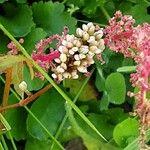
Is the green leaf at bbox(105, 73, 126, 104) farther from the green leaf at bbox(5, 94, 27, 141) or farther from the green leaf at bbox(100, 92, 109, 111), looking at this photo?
the green leaf at bbox(5, 94, 27, 141)

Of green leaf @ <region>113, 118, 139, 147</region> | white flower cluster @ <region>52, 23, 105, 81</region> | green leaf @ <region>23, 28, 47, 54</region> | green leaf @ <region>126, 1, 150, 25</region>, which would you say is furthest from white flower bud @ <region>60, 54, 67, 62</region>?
green leaf @ <region>126, 1, 150, 25</region>

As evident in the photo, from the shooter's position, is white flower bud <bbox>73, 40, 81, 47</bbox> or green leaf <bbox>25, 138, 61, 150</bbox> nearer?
white flower bud <bbox>73, 40, 81, 47</bbox>

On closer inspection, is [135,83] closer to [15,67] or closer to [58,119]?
[15,67]

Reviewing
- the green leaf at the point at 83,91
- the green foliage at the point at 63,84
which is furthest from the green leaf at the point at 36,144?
the green leaf at the point at 83,91

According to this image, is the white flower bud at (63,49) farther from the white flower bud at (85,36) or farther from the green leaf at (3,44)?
the green leaf at (3,44)

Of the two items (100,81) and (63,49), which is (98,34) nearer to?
(63,49)

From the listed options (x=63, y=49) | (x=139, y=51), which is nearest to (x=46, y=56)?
(x=63, y=49)
